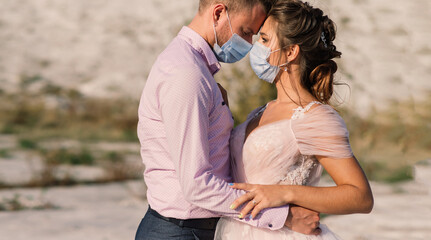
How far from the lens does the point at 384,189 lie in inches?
340

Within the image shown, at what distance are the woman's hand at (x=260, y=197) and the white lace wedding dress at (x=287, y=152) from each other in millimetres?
193

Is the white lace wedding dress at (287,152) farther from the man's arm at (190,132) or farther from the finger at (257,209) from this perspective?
the man's arm at (190,132)

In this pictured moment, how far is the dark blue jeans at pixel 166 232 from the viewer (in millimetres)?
2338

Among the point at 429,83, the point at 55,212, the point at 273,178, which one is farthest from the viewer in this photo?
the point at 429,83

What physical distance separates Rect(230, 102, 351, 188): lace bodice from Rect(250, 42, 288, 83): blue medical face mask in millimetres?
278

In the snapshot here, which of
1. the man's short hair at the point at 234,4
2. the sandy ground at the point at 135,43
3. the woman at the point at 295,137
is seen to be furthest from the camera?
the sandy ground at the point at 135,43

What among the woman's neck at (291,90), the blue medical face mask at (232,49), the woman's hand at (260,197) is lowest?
the woman's hand at (260,197)

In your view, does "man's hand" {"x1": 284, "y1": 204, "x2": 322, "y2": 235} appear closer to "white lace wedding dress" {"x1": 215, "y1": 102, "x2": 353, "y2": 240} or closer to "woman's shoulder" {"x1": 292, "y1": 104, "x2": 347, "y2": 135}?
"white lace wedding dress" {"x1": 215, "y1": 102, "x2": 353, "y2": 240}

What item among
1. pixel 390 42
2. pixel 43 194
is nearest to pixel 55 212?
pixel 43 194

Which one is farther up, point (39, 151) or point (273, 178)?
point (273, 178)

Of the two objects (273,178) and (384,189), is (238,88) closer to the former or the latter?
(384,189)

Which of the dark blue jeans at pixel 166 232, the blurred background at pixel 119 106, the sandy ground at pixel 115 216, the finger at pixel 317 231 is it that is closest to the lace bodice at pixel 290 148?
the finger at pixel 317 231

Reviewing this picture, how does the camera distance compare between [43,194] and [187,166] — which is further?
[43,194]

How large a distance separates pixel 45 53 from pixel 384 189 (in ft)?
53.4
